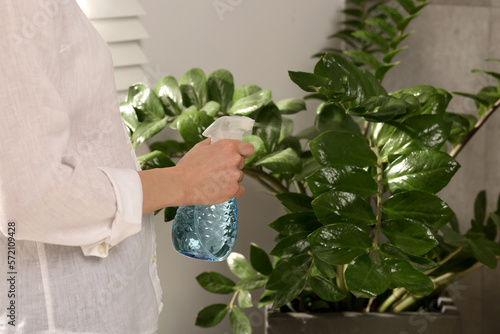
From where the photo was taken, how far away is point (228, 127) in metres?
0.83

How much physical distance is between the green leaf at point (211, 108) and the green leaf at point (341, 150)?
11.9 inches

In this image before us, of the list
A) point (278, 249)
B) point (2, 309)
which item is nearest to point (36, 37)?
point (2, 309)

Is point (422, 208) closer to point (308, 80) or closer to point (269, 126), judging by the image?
point (308, 80)

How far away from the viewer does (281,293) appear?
1015mm

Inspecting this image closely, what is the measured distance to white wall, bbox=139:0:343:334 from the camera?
1354 mm

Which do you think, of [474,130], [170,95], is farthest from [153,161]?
[474,130]

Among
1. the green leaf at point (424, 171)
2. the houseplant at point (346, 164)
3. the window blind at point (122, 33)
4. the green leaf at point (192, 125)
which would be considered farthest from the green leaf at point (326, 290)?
the window blind at point (122, 33)

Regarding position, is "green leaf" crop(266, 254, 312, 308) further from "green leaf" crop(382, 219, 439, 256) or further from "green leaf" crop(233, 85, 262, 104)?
"green leaf" crop(233, 85, 262, 104)

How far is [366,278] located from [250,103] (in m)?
0.47

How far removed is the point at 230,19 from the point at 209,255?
763 millimetres

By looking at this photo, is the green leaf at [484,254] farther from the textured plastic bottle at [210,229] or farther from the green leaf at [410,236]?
the textured plastic bottle at [210,229]

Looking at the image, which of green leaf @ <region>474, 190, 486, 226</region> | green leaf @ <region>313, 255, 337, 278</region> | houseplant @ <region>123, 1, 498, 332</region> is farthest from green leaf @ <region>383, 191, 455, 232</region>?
green leaf @ <region>474, 190, 486, 226</region>

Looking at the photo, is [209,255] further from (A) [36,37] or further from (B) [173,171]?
(A) [36,37]

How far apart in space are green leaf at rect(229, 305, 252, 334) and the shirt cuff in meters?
0.71
